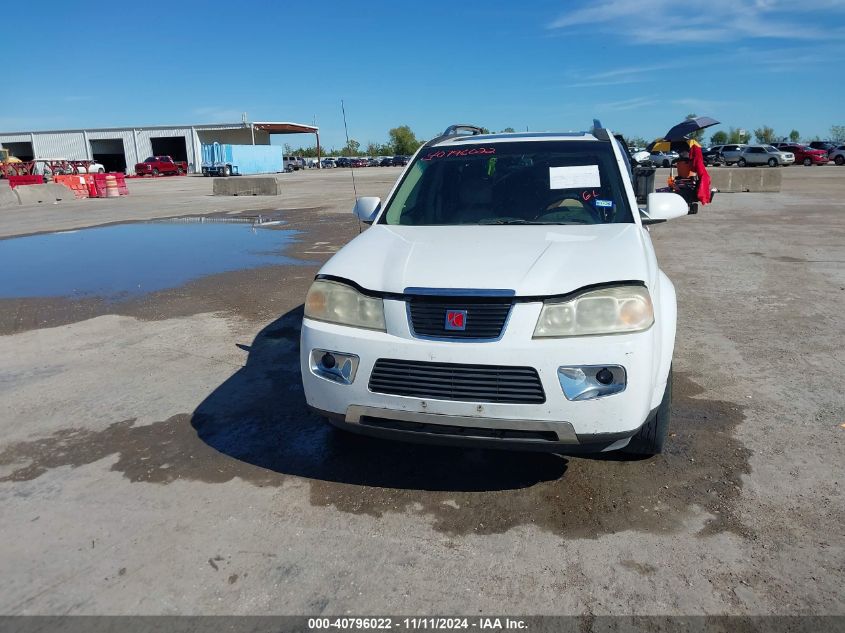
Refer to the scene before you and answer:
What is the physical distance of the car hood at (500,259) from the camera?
303 centimetres

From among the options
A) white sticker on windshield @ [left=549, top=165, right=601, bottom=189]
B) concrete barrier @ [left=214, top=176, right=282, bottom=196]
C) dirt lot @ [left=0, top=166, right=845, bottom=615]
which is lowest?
dirt lot @ [left=0, top=166, right=845, bottom=615]

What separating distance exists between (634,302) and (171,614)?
7.82ft

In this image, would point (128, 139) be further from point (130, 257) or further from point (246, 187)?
point (130, 257)

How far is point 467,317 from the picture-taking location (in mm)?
2957

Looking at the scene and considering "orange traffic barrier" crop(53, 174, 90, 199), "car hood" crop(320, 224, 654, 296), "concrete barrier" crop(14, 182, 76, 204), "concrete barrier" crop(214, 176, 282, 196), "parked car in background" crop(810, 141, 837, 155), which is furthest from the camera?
"parked car in background" crop(810, 141, 837, 155)

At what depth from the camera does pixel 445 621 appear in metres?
2.47

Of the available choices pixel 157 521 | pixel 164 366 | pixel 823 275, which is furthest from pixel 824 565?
pixel 823 275

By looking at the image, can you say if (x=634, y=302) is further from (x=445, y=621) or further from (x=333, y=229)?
(x=333, y=229)

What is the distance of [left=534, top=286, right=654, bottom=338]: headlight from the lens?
9.60 feet

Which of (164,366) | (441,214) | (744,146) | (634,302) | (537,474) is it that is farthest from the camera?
(744,146)

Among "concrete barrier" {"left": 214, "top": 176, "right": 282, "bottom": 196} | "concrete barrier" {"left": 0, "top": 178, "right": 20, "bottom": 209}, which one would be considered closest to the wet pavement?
"concrete barrier" {"left": 214, "top": 176, "right": 282, "bottom": 196}

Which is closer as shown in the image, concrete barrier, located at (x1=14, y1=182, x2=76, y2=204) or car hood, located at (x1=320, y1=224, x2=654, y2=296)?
car hood, located at (x1=320, y1=224, x2=654, y2=296)

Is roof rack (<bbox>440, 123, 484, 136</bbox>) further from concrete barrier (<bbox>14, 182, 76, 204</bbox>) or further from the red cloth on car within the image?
concrete barrier (<bbox>14, 182, 76, 204</bbox>)

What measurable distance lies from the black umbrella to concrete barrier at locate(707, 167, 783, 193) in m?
11.3
